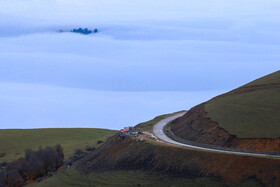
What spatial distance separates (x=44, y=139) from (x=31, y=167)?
1733 inches

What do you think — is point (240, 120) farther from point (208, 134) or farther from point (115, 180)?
point (115, 180)

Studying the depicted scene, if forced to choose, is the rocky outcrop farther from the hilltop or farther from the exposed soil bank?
the exposed soil bank

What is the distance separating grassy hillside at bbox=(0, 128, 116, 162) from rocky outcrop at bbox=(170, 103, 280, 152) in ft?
88.2

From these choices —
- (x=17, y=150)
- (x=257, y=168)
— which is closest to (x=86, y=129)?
(x=17, y=150)

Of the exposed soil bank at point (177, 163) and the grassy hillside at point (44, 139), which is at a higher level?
the grassy hillside at point (44, 139)

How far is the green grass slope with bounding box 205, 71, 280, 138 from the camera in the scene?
72688mm

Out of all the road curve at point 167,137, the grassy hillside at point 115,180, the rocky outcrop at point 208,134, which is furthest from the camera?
the rocky outcrop at point 208,134

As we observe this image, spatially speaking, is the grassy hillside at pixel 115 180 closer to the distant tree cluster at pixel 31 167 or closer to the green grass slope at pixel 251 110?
the distant tree cluster at pixel 31 167

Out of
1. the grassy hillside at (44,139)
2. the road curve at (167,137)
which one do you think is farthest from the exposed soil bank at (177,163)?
the grassy hillside at (44,139)

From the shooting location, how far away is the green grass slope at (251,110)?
7269cm

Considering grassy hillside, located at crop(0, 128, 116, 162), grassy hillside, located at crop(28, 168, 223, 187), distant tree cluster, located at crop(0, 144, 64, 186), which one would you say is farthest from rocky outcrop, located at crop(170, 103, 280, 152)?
grassy hillside, located at crop(0, 128, 116, 162)

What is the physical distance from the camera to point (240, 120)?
3088 inches

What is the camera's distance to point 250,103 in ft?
281

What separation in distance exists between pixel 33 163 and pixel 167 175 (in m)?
31.4
